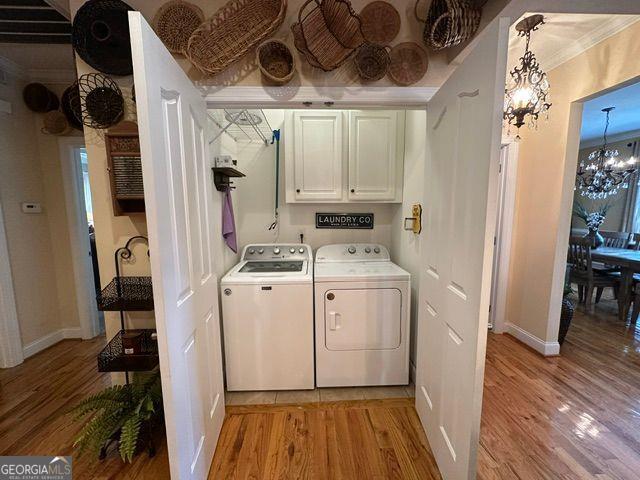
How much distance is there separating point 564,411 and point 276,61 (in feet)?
9.49

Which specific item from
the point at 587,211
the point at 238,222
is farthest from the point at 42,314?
the point at 587,211

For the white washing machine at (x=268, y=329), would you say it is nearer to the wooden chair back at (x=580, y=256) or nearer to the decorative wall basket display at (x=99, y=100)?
A: the decorative wall basket display at (x=99, y=100)

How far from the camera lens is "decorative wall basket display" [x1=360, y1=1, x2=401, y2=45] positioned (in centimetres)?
137

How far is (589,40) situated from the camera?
2.04 meters

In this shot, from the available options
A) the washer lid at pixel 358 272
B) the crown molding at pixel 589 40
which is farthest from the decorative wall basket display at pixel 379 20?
the crown molding at pixel 589 40

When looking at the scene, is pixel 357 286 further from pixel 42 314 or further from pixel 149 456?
pixel 42 314

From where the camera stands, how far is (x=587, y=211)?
19.4ft

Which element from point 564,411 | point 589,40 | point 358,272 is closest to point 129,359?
point 358,272

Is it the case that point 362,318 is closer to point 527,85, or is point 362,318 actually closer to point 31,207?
point 527,85

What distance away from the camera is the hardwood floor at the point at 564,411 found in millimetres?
1429

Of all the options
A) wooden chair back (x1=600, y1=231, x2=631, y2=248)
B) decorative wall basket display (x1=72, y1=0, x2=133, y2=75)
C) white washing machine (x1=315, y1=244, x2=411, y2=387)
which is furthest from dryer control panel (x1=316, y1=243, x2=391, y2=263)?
wooden chair back (x1=600, y1=231, x2=631, y2=248)

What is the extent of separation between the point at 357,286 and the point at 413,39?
1537 mm

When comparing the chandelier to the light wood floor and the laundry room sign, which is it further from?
the light wood floor

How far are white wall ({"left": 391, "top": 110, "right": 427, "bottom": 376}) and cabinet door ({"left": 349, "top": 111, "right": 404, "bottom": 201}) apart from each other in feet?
0.28
